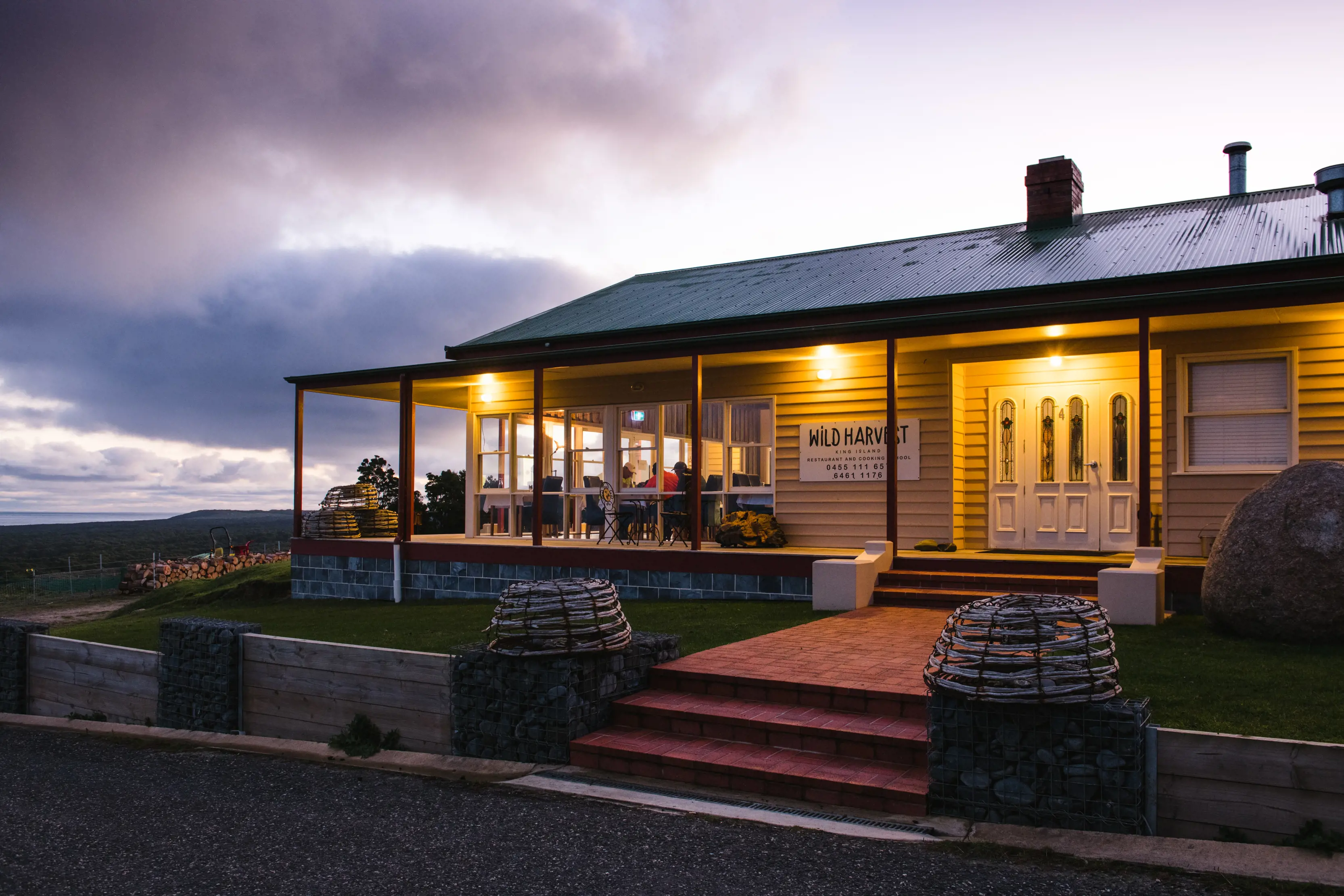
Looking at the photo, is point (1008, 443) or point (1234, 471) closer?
point (1234, 471)

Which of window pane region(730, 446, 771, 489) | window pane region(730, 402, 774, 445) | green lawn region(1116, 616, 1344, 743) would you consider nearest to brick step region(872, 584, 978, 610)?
green lawn region(1116, 616, 1344, 743)

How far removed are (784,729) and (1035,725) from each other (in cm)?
152

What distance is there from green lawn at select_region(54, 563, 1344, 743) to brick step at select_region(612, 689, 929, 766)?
4.20 ft

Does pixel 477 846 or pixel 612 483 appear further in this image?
pixel 612 483

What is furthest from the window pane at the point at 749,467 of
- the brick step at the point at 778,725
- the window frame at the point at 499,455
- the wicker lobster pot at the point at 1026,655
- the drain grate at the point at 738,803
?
the wicker lobster pot at the point at 1026,655

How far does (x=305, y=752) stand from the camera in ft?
21.9

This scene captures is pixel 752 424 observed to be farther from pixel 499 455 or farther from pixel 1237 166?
pixel 1237 166

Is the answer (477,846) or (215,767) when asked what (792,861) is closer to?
(477,846)

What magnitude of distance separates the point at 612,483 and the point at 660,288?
14.7ft

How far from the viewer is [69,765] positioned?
266 inches

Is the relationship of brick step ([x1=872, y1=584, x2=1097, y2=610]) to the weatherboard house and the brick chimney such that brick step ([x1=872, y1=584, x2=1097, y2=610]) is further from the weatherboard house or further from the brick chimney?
the brick chimney

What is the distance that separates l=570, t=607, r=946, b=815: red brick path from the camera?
5.12 meters

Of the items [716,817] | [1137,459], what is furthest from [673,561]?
[716,817]

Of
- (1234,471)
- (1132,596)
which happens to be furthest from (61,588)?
(1234,471)
